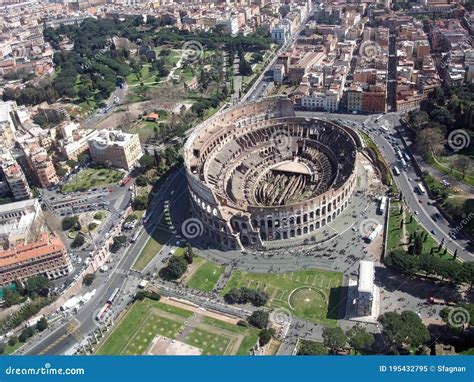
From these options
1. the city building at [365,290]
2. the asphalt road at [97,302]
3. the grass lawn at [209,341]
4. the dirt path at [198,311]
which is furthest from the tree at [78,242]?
the city building at [365,290]

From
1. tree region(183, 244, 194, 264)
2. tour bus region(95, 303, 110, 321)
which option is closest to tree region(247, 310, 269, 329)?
tree region(183, 244, 194, 264)

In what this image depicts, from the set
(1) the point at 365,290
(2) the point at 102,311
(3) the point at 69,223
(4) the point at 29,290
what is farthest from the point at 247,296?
(3) the point at 69,223

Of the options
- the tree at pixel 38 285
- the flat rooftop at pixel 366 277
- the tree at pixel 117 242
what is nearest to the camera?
the flat rooftop at pixel 366 277

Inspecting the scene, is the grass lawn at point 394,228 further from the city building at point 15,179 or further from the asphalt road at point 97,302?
the city building at point 15,179

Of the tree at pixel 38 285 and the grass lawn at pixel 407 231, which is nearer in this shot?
the tree at pixel 38 285

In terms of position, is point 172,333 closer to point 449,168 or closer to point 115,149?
point 115,149

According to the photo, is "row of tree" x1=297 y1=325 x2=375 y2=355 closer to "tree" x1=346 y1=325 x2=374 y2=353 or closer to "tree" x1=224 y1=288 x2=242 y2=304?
"tree" x1=346 y1=325 x2=374 y2=353
